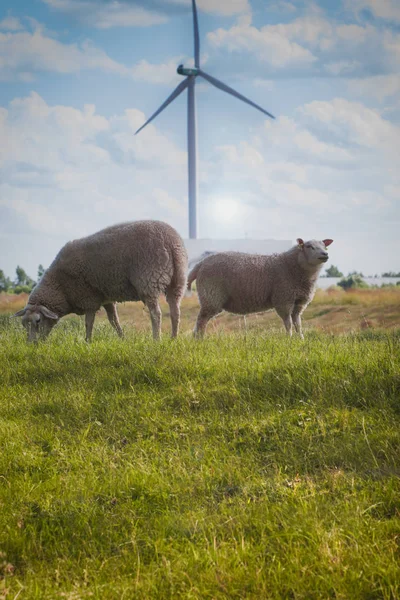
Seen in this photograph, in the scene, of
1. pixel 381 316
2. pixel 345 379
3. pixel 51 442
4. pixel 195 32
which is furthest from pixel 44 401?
pixel 195 32

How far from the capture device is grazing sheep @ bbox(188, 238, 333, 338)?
392 inches

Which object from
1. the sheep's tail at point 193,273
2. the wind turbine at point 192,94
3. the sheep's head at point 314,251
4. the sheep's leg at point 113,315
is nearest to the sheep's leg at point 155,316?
the sheep's tail at point 193,273

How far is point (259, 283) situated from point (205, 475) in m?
5.66

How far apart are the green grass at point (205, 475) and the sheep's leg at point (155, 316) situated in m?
1.74

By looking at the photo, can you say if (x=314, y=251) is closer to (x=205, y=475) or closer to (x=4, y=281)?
(x=205, y=475)

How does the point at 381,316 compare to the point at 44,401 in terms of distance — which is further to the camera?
the point at 381,316

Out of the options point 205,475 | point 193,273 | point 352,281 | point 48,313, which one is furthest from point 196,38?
point 205,475

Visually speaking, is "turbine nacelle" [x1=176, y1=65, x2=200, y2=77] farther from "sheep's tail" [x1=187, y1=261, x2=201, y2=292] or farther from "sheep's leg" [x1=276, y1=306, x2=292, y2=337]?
"sheep's leg" [x1=276, y1=306, x2=292, y2=337]

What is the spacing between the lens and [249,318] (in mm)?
17359

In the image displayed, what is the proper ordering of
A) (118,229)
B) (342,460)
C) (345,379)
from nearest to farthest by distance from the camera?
1. (342,460)
2. (345,379)
3. (118,229)

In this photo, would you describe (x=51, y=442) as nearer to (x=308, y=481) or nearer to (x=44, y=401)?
(x=44, y=401)

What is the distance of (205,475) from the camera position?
4754mm

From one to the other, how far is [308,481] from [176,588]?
138cm

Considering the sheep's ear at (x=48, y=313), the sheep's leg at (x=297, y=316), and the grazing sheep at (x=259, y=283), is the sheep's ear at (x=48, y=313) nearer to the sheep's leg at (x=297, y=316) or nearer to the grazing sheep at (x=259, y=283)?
the grazing sheep at (x=259, y=283)
